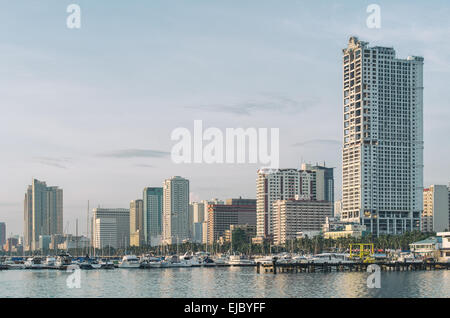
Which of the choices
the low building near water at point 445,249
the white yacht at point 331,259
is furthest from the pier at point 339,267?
the low building near water at point 445,249

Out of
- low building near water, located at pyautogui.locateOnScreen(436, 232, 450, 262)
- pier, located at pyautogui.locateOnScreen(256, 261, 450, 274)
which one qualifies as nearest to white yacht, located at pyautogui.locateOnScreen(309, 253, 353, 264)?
pier, located at pyautogui.locateOnScreen(256, 261, 450, 274)

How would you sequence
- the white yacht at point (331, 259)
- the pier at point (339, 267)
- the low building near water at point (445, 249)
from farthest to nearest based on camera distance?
the low building near water at point (445, 249) < the white yacht at point (331, 259) < the pier at point (339, 267)

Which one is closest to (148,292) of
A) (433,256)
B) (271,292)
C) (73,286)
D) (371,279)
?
(271,292)

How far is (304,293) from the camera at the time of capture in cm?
9469

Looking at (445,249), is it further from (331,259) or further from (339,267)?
(339,267)

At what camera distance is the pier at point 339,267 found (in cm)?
16288

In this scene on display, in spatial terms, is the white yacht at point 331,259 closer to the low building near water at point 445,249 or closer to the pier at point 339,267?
the pier at point 339,267

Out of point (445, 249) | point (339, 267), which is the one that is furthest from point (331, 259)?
point (445, 249)

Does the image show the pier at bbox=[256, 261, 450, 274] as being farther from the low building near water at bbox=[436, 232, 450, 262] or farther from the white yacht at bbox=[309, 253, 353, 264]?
the low building near water at bbox=[436, 232, 450, 262]

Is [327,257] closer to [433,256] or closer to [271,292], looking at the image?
[433,256]

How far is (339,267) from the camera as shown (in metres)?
167
